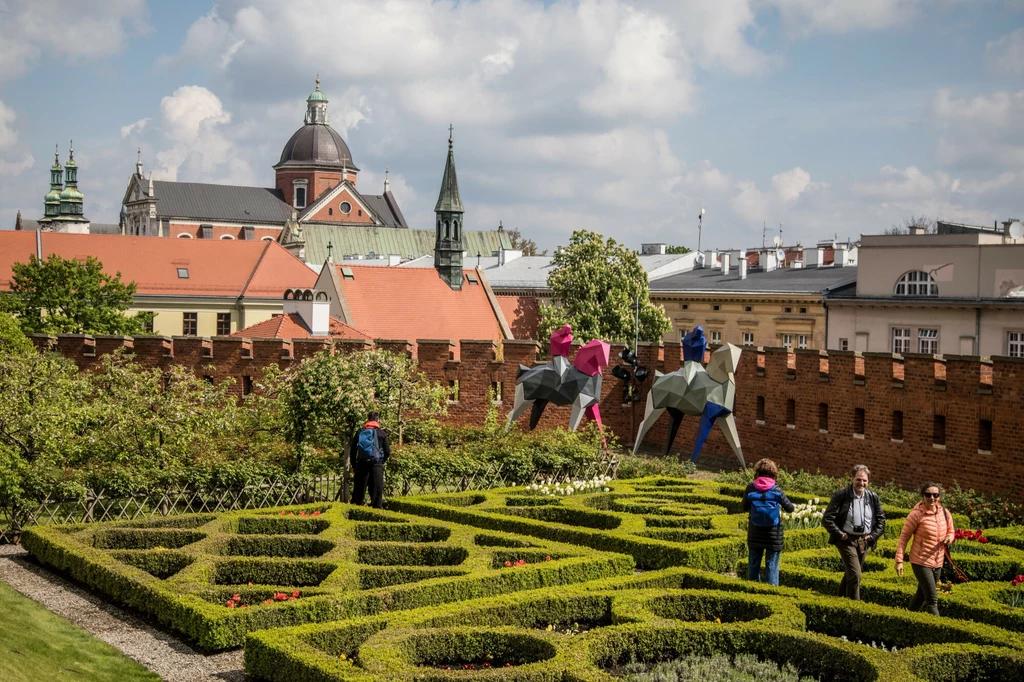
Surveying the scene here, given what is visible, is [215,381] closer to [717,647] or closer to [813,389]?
[813,389]

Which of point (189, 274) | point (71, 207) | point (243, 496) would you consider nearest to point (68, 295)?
point (189, 274)

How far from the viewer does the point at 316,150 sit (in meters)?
142

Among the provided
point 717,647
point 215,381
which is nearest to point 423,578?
point 717,647

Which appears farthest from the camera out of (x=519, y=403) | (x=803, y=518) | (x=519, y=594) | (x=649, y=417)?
(x=519, y=403)

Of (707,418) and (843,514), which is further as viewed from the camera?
(707,418)

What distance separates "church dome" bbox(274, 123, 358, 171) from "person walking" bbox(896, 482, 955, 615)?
131 m

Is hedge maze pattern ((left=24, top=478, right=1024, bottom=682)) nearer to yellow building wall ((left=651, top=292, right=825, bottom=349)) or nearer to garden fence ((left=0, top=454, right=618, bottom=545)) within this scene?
garden fence ((left=0, top=454, right=618, bottom=545))

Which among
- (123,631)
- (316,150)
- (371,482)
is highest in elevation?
(316,150)

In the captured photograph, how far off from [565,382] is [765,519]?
1395cm

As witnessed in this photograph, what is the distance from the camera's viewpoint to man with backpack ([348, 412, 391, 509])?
20.5 m

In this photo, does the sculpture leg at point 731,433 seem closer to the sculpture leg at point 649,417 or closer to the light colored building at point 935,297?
the sculpture leg at point 649,417

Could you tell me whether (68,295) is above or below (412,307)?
above

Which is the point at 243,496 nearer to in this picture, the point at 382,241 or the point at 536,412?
the point at 536,412

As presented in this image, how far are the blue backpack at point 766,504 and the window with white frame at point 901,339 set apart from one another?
39323 millimetres
